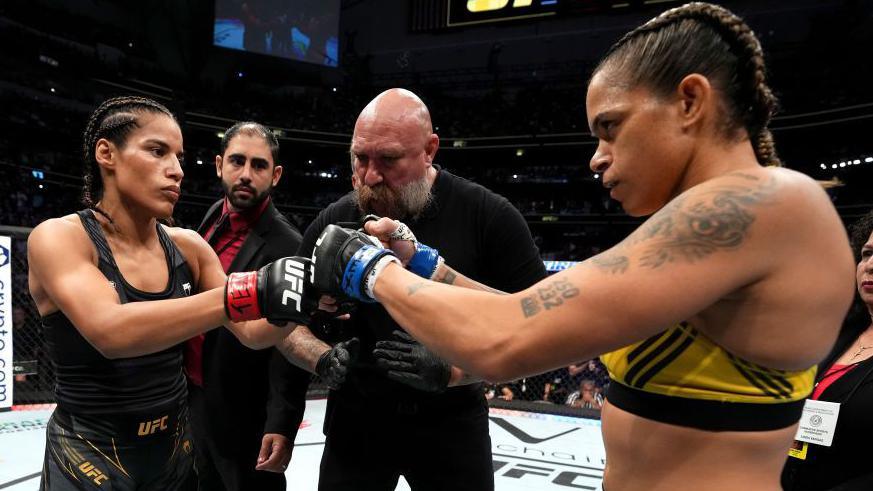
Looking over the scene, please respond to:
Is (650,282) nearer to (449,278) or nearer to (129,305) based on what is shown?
(449,278)

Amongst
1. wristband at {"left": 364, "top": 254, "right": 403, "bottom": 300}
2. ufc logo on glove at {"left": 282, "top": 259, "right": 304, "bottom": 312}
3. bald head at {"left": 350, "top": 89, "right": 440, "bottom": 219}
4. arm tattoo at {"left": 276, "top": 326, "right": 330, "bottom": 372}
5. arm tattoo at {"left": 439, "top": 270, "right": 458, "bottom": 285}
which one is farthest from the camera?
arm tattoo at {"left": 276, "top": 326, "right": 330, "bottom": 372}

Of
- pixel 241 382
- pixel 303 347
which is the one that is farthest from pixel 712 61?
pixel 241 382

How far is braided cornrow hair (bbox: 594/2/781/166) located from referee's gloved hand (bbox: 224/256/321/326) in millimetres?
926

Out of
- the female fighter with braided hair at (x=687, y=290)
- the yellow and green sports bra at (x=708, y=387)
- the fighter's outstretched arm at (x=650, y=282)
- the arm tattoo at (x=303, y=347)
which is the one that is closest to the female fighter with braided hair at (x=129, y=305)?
the arm tattoo at (x=303, y=347)

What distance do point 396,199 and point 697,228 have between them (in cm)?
119

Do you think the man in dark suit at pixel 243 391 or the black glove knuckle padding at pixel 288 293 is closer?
the black glove knuckle padding at pixel 288 293

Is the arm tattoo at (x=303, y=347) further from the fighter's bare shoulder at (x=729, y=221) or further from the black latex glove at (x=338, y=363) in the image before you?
the fighter's bare shoulder at (x=729, y=221)

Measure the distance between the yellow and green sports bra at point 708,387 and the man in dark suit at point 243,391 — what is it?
163 centimetres

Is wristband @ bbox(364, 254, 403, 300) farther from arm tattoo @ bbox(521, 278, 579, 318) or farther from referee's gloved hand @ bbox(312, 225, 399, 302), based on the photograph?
arm tattoo @ bbox(521, 278, 579, 318)

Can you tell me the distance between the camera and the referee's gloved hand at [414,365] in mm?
1642

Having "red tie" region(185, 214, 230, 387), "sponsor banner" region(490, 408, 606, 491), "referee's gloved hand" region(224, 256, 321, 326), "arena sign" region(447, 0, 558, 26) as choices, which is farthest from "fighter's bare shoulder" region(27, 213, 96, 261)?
"arena sign" region(447, 0, 558, 26)

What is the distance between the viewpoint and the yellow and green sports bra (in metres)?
1.02

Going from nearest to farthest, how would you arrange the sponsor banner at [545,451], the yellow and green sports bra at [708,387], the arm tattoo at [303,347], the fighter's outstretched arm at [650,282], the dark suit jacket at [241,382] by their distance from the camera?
1. the fighter's outstretched arm at [650,282]
2. the yellow and green sports bra at [708,387]
3. the arm tattoo at [303,347]
4. the dark suit jacket at [241,382]
5. the sponsor banner at [545,451]

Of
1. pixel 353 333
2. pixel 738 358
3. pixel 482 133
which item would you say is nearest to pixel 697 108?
pixel 738 358
